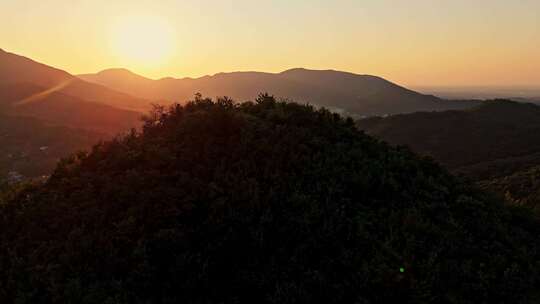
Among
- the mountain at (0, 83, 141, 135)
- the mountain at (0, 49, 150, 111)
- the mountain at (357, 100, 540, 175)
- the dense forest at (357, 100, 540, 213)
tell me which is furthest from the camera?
the mountain at (0, 49, 150, 111)

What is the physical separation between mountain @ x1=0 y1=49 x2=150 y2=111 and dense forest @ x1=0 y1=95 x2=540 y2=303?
125 m

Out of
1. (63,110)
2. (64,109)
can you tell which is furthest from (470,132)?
(64,109)

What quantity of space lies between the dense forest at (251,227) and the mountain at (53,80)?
12468 cm

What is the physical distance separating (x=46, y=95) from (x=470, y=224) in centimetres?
10763

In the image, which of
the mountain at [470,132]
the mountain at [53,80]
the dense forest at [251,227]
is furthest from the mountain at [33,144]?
the mountain at [53,80]

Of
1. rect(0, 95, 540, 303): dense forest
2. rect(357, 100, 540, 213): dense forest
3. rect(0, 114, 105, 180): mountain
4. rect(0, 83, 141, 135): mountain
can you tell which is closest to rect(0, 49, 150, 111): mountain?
rect(0, 83, 141, 135): mountain

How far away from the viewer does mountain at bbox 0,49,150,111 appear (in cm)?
13500

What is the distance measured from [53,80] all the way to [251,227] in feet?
540

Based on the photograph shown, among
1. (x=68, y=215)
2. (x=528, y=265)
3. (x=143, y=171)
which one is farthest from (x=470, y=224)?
(x=68, y=215)

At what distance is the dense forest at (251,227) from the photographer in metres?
7.64

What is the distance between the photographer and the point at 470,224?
10.4 metres

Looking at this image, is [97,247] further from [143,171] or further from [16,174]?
[16,174]

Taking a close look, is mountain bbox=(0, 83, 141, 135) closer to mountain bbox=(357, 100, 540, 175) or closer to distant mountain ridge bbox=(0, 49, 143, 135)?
distant mountain ridge bbox=(0, 49, 143, 135)

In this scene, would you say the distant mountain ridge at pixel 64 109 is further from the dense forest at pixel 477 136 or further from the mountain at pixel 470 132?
the dense forest at pixel 477 136
